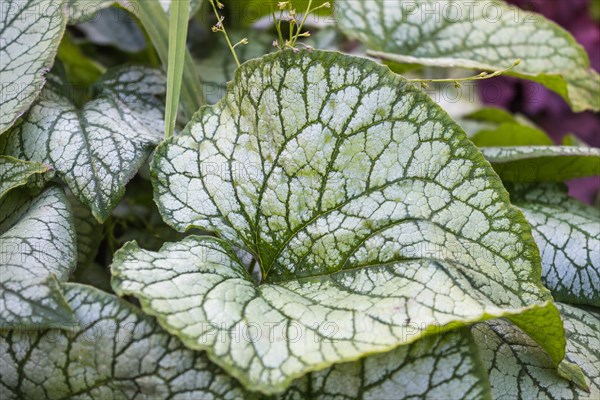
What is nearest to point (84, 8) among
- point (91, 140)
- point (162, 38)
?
point (162, 38)

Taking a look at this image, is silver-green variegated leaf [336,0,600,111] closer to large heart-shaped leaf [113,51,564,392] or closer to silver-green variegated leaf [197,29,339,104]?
silver-green variegated leaf [197,29,339,104]

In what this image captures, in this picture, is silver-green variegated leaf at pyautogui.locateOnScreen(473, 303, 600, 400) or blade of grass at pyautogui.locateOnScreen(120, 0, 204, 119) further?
blade of grass at pyautogui.locateOnScreen(120, 0, 204, 119)

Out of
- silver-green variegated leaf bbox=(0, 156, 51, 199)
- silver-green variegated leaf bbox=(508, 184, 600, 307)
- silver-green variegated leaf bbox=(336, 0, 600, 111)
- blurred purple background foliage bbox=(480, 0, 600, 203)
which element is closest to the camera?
silver-green variegated leaf bbox=(0, 156, 51, 199)

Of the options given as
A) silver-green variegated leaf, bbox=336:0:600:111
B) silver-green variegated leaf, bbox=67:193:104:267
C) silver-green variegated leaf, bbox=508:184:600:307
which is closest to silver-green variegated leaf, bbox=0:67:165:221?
silver-green variegated leaf, bbox=67:193:104:267

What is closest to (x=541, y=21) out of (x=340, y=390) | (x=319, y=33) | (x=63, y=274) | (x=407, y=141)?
(x=319, y=33)

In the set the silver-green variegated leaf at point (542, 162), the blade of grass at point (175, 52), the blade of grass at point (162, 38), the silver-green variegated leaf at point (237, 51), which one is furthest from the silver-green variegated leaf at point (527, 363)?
the silver-green variegated leaf at point (237, 51)

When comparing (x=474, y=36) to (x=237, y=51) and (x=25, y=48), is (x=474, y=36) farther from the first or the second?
(x=25, y=48)
